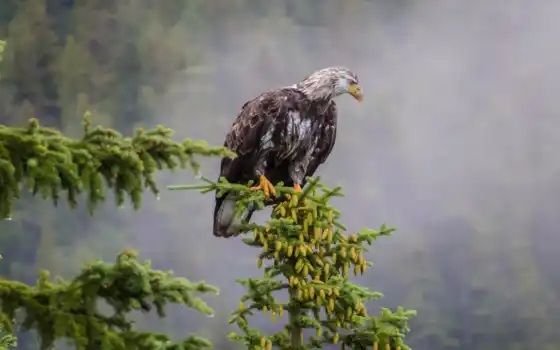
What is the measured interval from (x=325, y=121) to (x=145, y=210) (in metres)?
1.53

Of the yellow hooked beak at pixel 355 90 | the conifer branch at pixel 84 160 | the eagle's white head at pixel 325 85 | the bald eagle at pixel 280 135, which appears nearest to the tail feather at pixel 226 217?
the bald eagle at pixel 280 135

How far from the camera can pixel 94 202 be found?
104 centimetres

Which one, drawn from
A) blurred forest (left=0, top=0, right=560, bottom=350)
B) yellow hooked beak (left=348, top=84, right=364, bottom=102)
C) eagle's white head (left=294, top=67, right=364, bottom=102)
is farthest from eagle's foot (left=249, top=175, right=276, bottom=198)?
blurred forest (left=0, top=0, right=560, bottom=350)

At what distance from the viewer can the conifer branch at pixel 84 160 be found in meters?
1.00

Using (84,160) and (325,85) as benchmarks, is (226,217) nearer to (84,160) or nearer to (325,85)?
(325,85)

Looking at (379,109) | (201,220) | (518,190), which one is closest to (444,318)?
(518,190)

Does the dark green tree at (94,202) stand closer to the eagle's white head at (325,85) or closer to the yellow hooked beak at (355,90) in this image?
the eagle's white head at (325,85)

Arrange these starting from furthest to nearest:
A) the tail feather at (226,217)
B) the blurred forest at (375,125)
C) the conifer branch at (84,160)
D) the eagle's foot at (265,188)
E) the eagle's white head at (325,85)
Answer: the blurred forest at (375,125)
the eagle's white head at (325,85)
the tail feather at (226,217)
the eagle's foot at (265,188)
the conifer branch at (84,160)

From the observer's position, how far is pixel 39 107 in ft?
12.1

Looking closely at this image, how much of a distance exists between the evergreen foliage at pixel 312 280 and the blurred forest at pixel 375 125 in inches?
68.3

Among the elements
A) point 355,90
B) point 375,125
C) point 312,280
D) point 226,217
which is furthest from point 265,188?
point 375,125

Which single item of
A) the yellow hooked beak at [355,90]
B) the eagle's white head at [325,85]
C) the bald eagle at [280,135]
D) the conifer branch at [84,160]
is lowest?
the conifer branch at [84,160]

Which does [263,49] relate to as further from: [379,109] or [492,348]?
[492,348]

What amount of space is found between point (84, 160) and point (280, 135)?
128 centimetres
